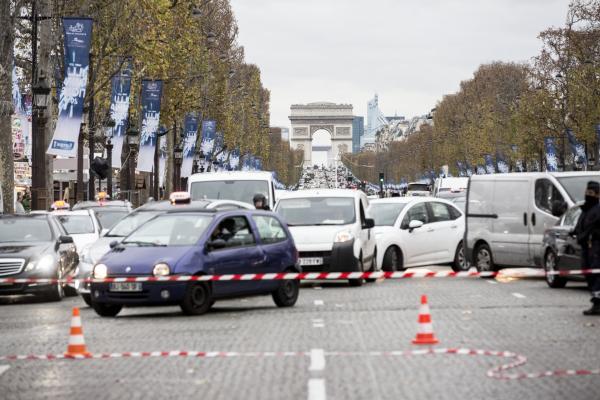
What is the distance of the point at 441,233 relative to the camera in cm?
2809

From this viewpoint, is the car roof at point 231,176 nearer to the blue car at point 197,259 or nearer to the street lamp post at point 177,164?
the blue car at point 197,259

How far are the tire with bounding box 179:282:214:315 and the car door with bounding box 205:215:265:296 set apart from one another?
15cm

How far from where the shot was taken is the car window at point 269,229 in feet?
62.4

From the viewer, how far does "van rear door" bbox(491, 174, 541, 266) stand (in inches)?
979

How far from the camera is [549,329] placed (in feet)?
48.8

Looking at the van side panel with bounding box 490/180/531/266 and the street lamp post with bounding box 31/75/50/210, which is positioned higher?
the street lamp post with bounding box 31/75/50/210

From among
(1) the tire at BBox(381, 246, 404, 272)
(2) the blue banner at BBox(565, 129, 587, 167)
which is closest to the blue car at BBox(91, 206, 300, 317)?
(1) the tire at BBox(381, 246, 404, 272)

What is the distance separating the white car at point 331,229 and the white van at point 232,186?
4.23 m

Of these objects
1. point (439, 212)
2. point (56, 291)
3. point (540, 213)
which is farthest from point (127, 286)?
point (439, 212)

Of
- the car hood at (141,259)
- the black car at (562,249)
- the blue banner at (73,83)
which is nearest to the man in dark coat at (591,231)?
the black car at (562,249)

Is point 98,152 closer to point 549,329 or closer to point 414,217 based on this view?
point 414,217

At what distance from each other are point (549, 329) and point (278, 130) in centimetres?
16401

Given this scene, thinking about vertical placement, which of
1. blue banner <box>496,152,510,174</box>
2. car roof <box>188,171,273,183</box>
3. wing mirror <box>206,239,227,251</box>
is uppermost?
blue banner <box>496,152,510,174</box>

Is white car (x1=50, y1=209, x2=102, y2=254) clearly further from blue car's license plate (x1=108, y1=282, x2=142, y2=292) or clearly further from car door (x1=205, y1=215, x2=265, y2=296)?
blue car's license plate (x1=108, y1=282, x2=142, y2=292)
